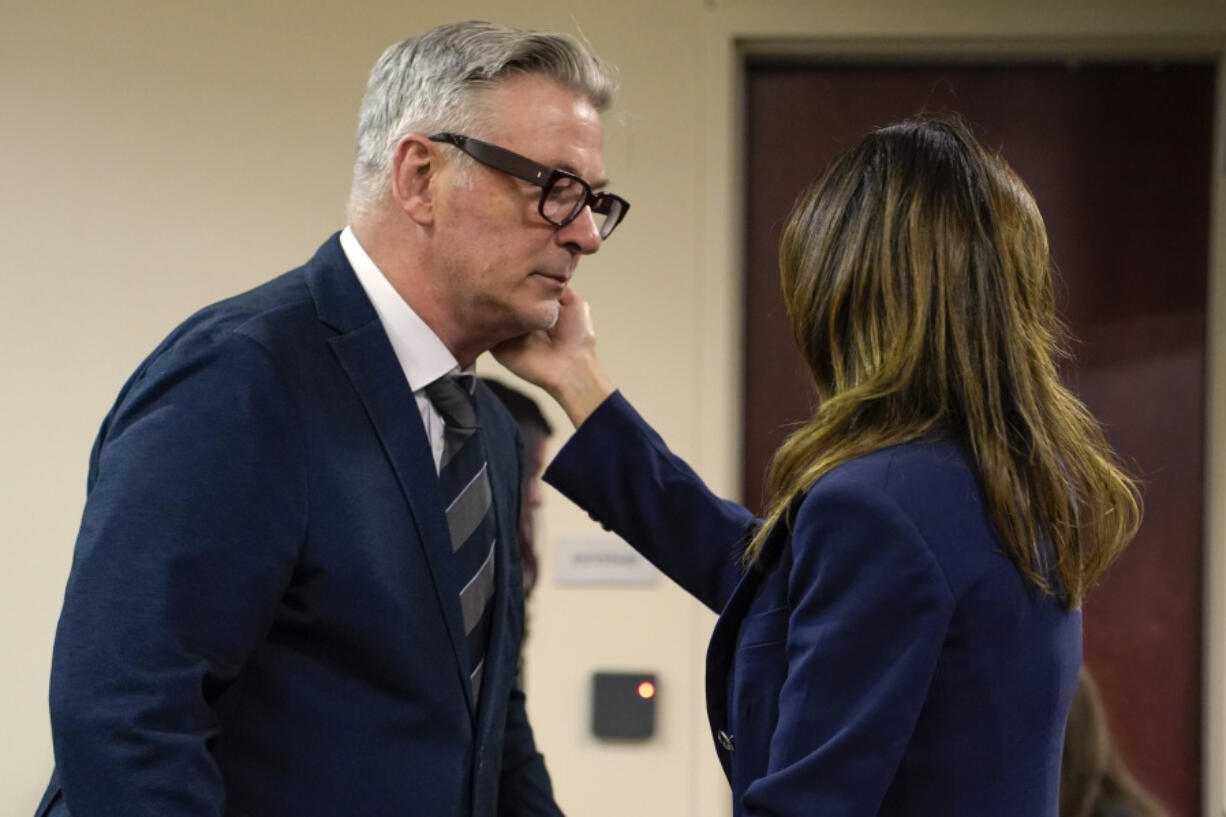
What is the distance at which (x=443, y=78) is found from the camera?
1.31 metres

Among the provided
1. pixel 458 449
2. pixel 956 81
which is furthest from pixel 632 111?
pixel 458 449

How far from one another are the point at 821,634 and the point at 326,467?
0.44m

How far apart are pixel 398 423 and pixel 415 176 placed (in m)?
0.26

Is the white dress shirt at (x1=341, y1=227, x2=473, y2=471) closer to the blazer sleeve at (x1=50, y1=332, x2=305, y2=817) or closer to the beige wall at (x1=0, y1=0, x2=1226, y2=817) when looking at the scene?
the blazer sleeve at (x1=50, y1=332, x2=305, y2=817)

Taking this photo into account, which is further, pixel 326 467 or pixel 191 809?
pixel 326 467

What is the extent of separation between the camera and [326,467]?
1.15m

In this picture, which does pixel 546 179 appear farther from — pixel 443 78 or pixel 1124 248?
pixel 1124 248

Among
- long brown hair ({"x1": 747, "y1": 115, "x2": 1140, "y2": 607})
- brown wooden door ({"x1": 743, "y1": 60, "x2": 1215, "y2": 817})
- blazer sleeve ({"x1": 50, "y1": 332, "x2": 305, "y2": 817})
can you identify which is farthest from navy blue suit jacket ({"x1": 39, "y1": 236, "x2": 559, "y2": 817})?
brown wooden door ({"x1": 743, "y1": 60, "x2": 1215, "y2": 817})

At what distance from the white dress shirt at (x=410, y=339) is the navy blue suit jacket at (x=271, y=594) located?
1.4 inches

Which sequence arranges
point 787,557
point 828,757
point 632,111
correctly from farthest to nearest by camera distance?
point 632,111
point 787,557
point 828,757

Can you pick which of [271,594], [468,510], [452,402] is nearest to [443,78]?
[452,402]

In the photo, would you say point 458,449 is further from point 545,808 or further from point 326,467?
point 545,808

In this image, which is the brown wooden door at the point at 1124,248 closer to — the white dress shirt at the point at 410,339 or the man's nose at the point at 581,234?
the man's nose at the point at 581,234

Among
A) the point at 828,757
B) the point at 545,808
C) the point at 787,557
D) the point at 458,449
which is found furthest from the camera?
the point at 545,808
